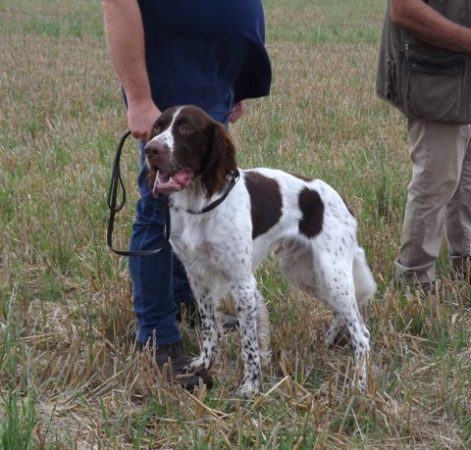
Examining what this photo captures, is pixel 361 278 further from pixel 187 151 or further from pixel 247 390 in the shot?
pixel 187 151

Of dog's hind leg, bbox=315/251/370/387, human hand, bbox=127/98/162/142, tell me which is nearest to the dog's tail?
dog's hind leg, bbox=315/251/370/387

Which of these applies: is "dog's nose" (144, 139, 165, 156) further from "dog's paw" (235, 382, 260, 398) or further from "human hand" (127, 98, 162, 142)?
"dog's paw" (235, 382, 260, 398)

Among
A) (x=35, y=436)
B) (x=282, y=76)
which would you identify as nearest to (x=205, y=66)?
(x=35, y=436)

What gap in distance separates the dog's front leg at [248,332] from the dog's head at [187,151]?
0.49 metres

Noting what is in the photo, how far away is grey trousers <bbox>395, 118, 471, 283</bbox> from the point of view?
4344 mm

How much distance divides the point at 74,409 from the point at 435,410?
1.41 metres

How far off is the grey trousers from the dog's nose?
175 centimetres

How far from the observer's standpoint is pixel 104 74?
449 inches

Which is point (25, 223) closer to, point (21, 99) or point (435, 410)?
point (435, 410)

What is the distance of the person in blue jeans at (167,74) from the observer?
3.35 meters

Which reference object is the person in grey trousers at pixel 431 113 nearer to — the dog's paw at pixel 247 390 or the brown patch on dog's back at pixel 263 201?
the brown patch on dog's back at pixel 263 201

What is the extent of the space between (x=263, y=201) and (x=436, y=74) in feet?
3.97

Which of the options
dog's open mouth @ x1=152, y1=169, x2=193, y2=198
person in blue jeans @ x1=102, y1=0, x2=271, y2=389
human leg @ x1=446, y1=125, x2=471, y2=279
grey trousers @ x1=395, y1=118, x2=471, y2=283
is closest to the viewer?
dog's open mouth @ x1=152, y1=169, x2=193, y2=198

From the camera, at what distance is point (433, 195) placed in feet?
14.5
